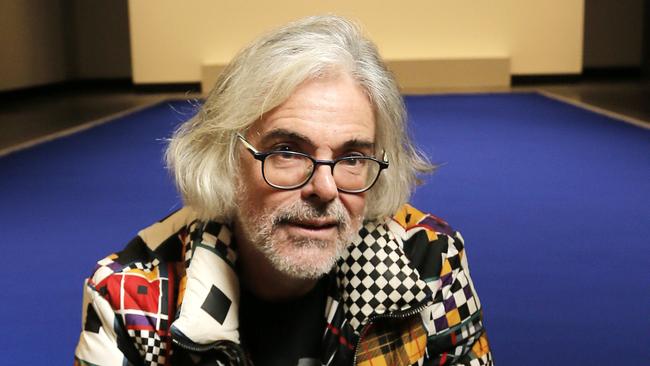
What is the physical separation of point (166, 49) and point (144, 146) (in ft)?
18.4

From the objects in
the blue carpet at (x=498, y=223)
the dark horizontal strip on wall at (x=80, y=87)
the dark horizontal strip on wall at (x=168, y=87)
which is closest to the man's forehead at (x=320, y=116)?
the blue carpet at (x=498, y=223)

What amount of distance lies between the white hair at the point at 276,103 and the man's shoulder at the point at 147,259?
1.9 inches

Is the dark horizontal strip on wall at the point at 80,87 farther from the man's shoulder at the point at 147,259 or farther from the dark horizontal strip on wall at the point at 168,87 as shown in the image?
the man's shoulder at the point at 147,259

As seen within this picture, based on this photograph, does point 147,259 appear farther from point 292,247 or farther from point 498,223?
point 498,223

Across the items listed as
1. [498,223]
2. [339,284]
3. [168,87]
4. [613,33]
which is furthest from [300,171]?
[613,33]

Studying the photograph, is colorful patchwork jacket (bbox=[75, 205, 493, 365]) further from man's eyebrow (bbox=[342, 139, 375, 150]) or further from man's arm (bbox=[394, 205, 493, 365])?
man's eyebrow (bbox=[342, 139, 375, 150])

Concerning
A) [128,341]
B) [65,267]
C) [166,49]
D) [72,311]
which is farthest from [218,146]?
[166,49]

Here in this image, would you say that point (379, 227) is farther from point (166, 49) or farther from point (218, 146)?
point (166, 49)

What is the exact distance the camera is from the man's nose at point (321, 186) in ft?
4.85

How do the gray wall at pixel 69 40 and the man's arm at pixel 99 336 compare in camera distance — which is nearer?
the man's arm at pixel 99 336

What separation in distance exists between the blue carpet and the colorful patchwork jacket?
1073 mm

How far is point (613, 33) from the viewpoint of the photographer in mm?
14453

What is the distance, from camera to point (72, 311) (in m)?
3.15

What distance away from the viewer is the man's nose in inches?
58.2
